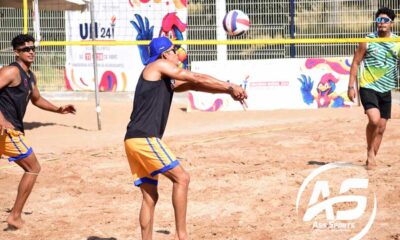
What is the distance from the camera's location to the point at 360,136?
482 inches

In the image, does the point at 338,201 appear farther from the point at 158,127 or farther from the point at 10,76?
the point at 10,76

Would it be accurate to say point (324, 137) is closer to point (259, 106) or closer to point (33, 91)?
point (259, 106)

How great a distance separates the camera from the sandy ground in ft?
25.2

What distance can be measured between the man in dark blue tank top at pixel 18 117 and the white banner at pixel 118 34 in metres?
9.59

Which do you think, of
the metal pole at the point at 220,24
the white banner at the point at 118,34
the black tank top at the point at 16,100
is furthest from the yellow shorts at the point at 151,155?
the white banner at the point at 118,34

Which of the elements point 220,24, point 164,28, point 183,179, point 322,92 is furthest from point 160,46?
point 164,28

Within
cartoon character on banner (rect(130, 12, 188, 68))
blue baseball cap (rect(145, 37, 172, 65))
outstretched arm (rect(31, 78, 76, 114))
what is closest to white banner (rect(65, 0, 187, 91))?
cartoon character on banner (rect(130, 12, 188, 68))

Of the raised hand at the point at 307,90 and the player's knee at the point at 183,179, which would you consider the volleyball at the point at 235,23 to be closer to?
the raised hand at the point at 307,90

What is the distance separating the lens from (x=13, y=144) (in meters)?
7.85

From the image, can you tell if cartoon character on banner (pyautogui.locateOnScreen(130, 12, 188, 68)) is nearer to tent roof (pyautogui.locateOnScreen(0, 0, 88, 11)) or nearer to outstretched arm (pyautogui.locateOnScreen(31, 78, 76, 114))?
tent roof (pyautogui.locateOnScreen(0, 0, 88, 11))

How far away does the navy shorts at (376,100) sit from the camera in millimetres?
9531

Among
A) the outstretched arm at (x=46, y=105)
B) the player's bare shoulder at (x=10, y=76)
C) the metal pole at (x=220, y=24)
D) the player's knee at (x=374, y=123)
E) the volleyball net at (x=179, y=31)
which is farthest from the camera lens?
the metal pole at (x=220, y=24)

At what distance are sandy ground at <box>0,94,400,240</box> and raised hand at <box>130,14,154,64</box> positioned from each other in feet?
8.62

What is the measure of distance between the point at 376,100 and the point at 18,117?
4177 mm
